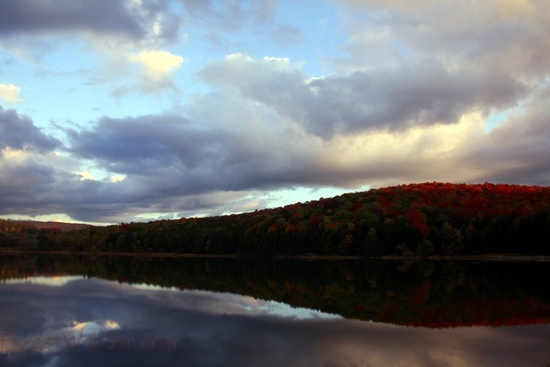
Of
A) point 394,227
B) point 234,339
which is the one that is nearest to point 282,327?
point 234,339

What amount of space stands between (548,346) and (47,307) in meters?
32.3

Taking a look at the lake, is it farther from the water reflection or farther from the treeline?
the treeline

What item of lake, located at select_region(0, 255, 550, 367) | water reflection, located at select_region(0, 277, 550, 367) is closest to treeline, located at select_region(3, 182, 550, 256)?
lake, located at select_region(0, 255, 550, 367)

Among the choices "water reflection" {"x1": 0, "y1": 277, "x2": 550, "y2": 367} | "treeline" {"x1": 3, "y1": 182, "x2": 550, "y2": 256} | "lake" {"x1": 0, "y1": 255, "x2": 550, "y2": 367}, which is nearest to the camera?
"water reflection" {"x1": 0, "y1": 277, "x2": 550, "y2": 367}

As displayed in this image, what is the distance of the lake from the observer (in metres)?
19.7

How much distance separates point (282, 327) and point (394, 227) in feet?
307

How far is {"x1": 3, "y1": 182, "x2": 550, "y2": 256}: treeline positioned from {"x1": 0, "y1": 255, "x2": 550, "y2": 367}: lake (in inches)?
2449

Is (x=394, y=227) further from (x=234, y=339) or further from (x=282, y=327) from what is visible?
(x=234, y=339)

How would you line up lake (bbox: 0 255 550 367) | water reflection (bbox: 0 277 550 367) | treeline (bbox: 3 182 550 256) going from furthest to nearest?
1. treeline (bbox: 3 182 550 256)
2. lake (bbox: 0 255 550 367)
3. water reflection (bbox: 0 277 550 367)

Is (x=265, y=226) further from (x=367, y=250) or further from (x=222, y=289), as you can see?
(x=222, y=289)

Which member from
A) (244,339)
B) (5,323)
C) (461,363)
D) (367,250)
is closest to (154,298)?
(5,323)

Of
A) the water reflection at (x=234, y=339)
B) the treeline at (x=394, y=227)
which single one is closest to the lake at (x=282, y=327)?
the water reflection at (x=234, y=339)

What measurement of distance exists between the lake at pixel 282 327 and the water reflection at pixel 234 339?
5 cm

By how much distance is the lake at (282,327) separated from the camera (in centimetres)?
1970
